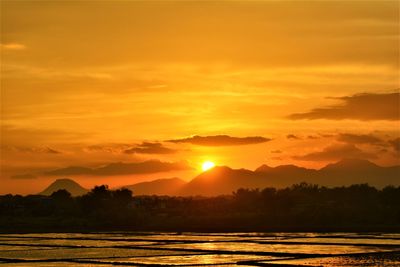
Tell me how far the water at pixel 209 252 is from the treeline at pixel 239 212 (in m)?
25.3

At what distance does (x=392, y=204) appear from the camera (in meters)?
99.3

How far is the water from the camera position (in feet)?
104

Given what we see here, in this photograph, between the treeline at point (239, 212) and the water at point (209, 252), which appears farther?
the treeline at point (239, 212)

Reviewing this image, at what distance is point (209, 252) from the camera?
37219 mm

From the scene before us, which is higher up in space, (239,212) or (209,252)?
(239,212)

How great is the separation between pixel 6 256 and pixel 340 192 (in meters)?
94.7

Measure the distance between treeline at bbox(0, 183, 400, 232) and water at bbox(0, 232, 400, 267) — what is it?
82.9 ft

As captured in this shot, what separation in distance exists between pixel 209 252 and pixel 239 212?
66.7m

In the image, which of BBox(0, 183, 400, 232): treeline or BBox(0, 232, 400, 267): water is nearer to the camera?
BBox(0, 232, 400, 267): water

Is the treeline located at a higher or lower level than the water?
higher

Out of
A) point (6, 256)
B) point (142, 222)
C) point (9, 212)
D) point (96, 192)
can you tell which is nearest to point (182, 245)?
point (6, 256)

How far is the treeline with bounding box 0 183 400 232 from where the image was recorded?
7669 cm

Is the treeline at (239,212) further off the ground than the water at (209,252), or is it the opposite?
the treeline at (239,212)

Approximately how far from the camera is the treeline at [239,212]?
3019 inches
